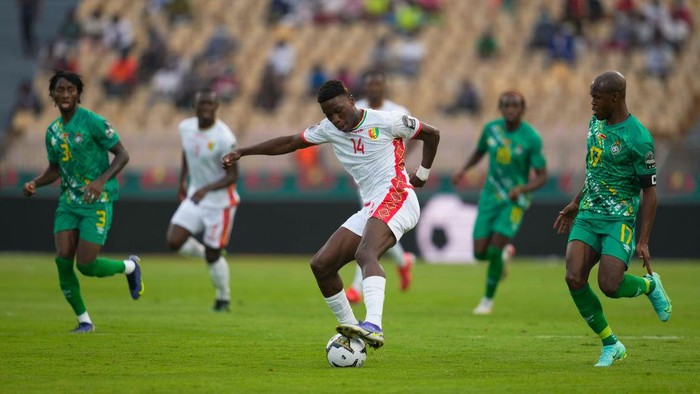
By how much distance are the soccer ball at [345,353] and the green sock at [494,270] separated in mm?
5861

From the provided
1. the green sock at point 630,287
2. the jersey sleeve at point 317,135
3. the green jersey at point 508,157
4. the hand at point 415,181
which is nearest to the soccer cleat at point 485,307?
the green jersey at point 508,157

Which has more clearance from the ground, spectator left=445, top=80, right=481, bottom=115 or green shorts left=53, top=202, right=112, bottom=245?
green shorts left=53, top=202, right=112, bottom=245

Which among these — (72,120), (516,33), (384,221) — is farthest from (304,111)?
(384,221)

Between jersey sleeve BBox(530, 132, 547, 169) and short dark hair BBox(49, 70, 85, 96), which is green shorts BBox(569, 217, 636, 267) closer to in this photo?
short dark hair BBox(49, 70, 85, 96)

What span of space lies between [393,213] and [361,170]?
52 cm

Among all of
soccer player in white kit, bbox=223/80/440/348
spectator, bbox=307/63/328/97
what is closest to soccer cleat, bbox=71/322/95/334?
soccer player in white kit, bbox=223/80/440/348

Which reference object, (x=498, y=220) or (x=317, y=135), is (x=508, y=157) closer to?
(x=498, y=220)

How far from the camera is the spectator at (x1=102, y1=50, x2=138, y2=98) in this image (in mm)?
31375

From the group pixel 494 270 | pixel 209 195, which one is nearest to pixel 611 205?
pixel 494 270

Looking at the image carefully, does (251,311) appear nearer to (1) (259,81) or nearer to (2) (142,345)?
(2) (142,345)

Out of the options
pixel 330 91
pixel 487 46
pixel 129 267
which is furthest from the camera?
pixel 487 46

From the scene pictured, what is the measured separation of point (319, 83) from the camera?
3027 centimetres

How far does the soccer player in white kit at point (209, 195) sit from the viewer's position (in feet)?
49.6

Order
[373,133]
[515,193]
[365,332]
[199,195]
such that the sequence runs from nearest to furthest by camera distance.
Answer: [365,332] < [373,133] < [515,193] < [199,195]
